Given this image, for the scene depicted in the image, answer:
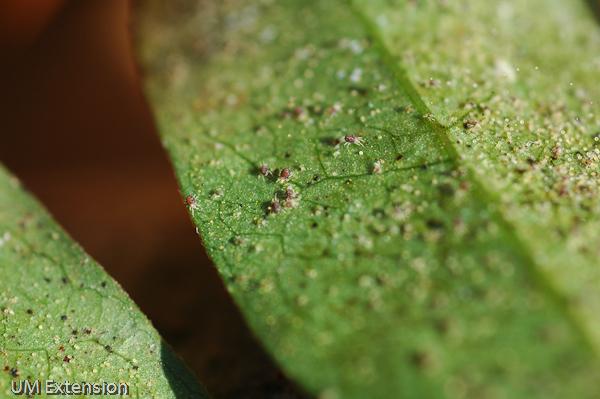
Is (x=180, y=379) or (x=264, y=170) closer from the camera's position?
(x=180, y=379)

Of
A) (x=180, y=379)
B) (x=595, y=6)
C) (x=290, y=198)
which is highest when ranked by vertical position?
(x=290, y=198)

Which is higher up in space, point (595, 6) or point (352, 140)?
point (352, 140)

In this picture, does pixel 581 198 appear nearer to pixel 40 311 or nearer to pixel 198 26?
pixel 40 311

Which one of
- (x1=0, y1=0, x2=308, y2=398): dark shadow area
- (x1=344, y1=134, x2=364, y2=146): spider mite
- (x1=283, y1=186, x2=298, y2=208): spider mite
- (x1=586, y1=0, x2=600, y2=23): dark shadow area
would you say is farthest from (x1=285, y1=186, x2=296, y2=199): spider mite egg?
(x1=586, y1=0, x2=600, y2=23): dark shadow area

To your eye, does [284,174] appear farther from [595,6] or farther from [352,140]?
[595,6]

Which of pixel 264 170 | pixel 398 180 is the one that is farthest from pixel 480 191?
pixel 264 170

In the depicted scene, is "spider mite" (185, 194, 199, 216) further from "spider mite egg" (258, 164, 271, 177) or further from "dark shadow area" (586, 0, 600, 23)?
"dark shadow area" (586, 0, 600, 23)
